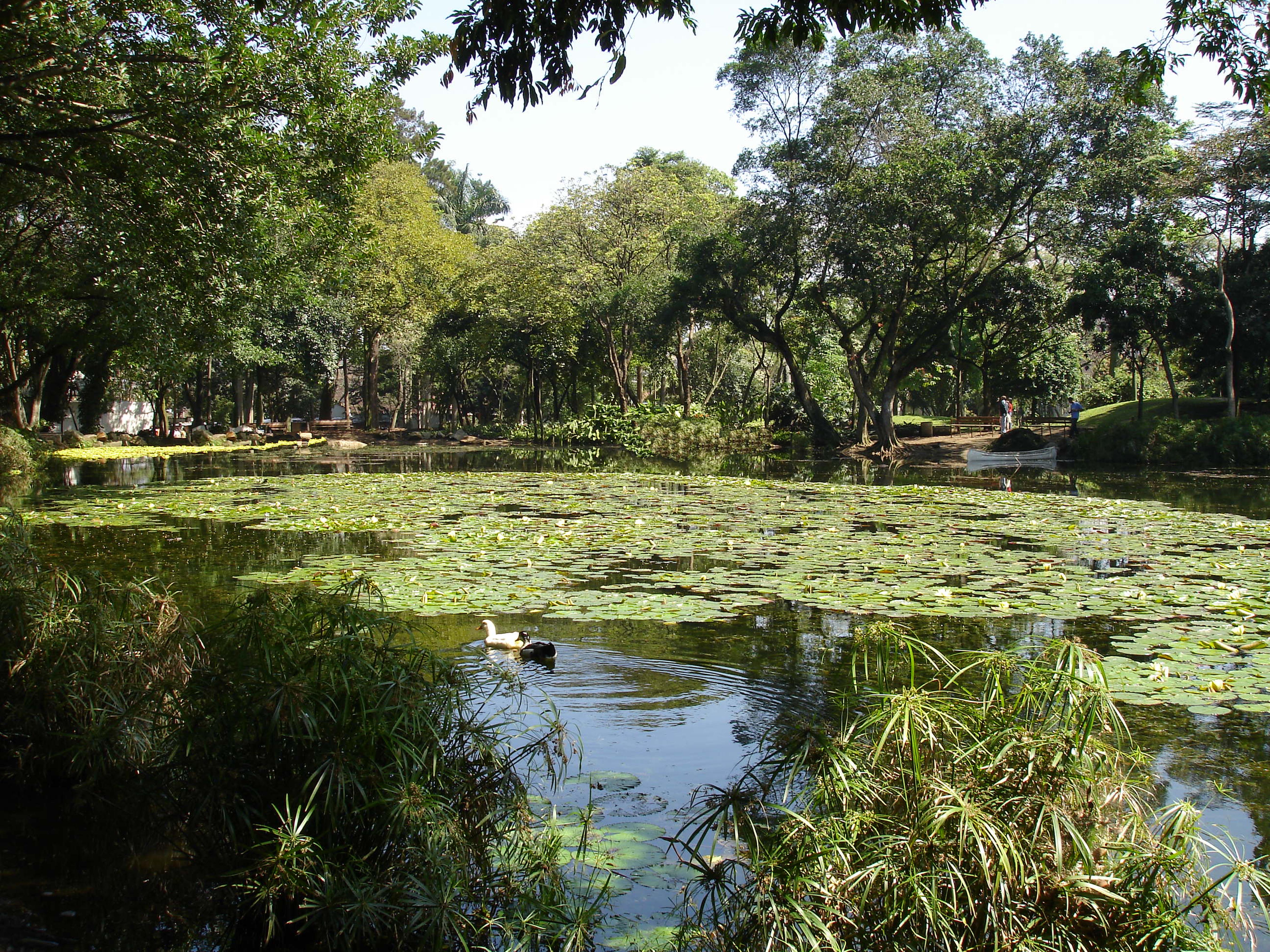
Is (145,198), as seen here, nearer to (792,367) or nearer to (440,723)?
(440,723)

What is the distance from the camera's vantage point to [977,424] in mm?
36812

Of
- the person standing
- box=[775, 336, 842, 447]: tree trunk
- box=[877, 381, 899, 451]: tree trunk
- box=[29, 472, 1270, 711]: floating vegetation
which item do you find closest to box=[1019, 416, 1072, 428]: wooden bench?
the person standing

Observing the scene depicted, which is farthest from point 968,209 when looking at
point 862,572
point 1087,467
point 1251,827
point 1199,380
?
point 1251,827

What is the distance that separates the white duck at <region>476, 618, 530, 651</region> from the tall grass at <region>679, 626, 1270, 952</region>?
3.16 meters

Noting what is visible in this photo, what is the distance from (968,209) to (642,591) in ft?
74.2

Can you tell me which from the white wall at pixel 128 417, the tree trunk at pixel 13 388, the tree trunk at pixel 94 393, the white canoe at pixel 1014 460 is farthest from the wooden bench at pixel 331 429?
the white canoe at pixel 1014 460

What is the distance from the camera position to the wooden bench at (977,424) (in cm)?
3581

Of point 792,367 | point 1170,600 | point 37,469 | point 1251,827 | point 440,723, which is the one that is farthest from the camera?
point 792,367

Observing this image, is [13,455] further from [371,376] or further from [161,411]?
[371,376]

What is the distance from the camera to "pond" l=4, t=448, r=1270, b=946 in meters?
4.60

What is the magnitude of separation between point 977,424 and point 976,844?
36590mm

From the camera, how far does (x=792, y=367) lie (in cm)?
3475

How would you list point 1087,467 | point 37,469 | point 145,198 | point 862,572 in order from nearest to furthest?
point 862,572 → point 145,198 → point 37,469 → point 1087,467

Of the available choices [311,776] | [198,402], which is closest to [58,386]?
[198,402]
